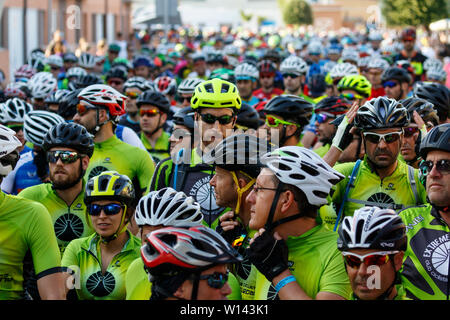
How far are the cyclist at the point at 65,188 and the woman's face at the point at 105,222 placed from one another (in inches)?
30.6

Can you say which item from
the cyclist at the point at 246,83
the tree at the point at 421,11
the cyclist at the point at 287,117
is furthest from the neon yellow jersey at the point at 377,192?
the tree at the point at 421,11

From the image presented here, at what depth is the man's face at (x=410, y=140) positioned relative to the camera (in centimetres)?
696

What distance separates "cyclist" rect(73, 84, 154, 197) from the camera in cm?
777

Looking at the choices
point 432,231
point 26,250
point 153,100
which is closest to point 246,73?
point 153,100

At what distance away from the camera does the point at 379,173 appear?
6.29 metres

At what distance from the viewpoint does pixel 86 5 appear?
49.3 metres

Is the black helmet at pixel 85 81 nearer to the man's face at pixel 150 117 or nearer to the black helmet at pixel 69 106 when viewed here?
the man's face at pixel 150 117

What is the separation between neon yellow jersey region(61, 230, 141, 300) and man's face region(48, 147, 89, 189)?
0.83m

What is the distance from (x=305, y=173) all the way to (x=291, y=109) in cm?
314

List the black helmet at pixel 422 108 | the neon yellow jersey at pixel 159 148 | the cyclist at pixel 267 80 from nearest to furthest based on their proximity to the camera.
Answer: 1. the black helmet at pixel 422 108
2. the neon yellow jersey at pixel 159 148
3. the cyclist at pixel 267 80

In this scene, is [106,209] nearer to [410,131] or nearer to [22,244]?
[22,244]

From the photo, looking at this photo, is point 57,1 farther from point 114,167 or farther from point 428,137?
point 428,137

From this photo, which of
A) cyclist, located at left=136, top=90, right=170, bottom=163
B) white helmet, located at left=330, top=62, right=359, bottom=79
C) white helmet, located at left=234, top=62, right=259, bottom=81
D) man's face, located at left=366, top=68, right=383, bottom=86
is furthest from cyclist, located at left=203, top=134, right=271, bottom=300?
man's face, located at left=366, top=68, right=383, bottom=86
